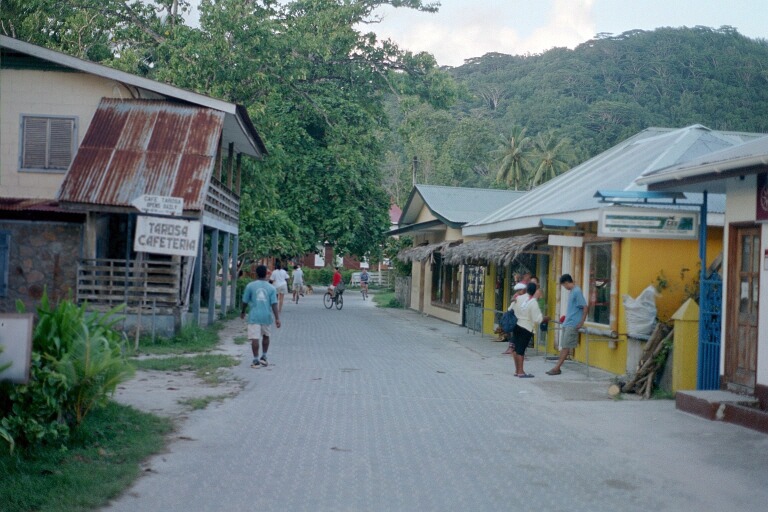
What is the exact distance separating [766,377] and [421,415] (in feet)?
13.7

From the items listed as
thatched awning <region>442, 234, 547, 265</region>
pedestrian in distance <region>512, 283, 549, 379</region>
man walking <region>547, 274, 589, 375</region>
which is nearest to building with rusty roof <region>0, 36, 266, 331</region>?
thatched awning <region>442, 234, 547, 265</region>

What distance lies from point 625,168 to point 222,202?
10.4 metres

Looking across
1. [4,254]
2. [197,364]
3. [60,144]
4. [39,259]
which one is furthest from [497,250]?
[4,254]

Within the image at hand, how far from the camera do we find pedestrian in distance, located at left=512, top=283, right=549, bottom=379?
13.8 meters

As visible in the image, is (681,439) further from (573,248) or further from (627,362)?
(573,248)

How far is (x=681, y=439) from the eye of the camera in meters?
8.99

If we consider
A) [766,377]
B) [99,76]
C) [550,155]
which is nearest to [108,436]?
[766,377]

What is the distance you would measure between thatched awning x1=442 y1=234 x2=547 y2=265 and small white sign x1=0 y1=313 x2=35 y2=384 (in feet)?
39.0

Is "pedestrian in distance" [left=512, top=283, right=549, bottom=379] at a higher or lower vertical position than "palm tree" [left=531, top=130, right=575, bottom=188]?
lower

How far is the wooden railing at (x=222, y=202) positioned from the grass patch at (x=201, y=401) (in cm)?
794

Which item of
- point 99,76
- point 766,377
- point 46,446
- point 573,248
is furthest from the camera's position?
point 99,76

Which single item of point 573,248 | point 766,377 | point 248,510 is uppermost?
point 573,248

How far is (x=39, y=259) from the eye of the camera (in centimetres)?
1752

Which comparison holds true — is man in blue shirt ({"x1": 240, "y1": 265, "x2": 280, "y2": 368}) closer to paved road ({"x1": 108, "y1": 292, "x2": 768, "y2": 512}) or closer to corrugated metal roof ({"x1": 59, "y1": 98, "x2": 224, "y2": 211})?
paved road ({"x1": 108, "y1": 292, "x2": 768, "y2": 512})
